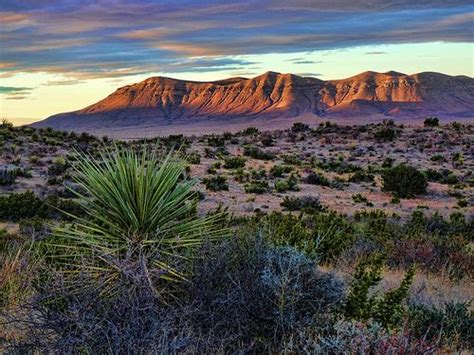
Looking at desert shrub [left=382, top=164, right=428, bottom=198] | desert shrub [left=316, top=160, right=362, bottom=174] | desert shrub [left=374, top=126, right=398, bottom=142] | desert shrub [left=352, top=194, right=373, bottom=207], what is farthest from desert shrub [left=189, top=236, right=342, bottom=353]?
desert shrub [left=374, top=126, right=398, bottom=142]

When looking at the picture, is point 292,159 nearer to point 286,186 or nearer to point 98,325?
point 286,186

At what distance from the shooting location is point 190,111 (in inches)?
7362

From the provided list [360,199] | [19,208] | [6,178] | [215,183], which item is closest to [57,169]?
[6,178]

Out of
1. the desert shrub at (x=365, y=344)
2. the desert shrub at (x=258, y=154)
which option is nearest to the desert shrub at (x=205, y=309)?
the desert shrub at (x=365, y=344)

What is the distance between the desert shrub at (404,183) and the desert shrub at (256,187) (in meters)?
4.81

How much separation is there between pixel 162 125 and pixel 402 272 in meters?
163

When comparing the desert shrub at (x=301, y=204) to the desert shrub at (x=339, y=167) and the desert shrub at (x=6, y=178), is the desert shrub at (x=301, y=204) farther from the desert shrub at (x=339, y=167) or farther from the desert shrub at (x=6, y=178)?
the desert shrub at (x=339, y=167)

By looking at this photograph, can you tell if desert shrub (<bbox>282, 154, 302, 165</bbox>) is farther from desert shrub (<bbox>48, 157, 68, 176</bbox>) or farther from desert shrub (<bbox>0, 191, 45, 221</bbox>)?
desert shrub (<bbox>0, 191, 45, 221</bbox>)

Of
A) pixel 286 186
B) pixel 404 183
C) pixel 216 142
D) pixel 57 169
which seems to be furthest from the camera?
pixel 216 142

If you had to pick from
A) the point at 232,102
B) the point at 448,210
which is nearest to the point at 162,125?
the point at 232,102

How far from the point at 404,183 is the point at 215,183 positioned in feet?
24.1

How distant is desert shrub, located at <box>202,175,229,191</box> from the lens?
23031mm

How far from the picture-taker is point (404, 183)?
23281 mm

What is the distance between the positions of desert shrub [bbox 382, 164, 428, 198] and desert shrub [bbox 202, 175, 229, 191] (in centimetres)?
640
